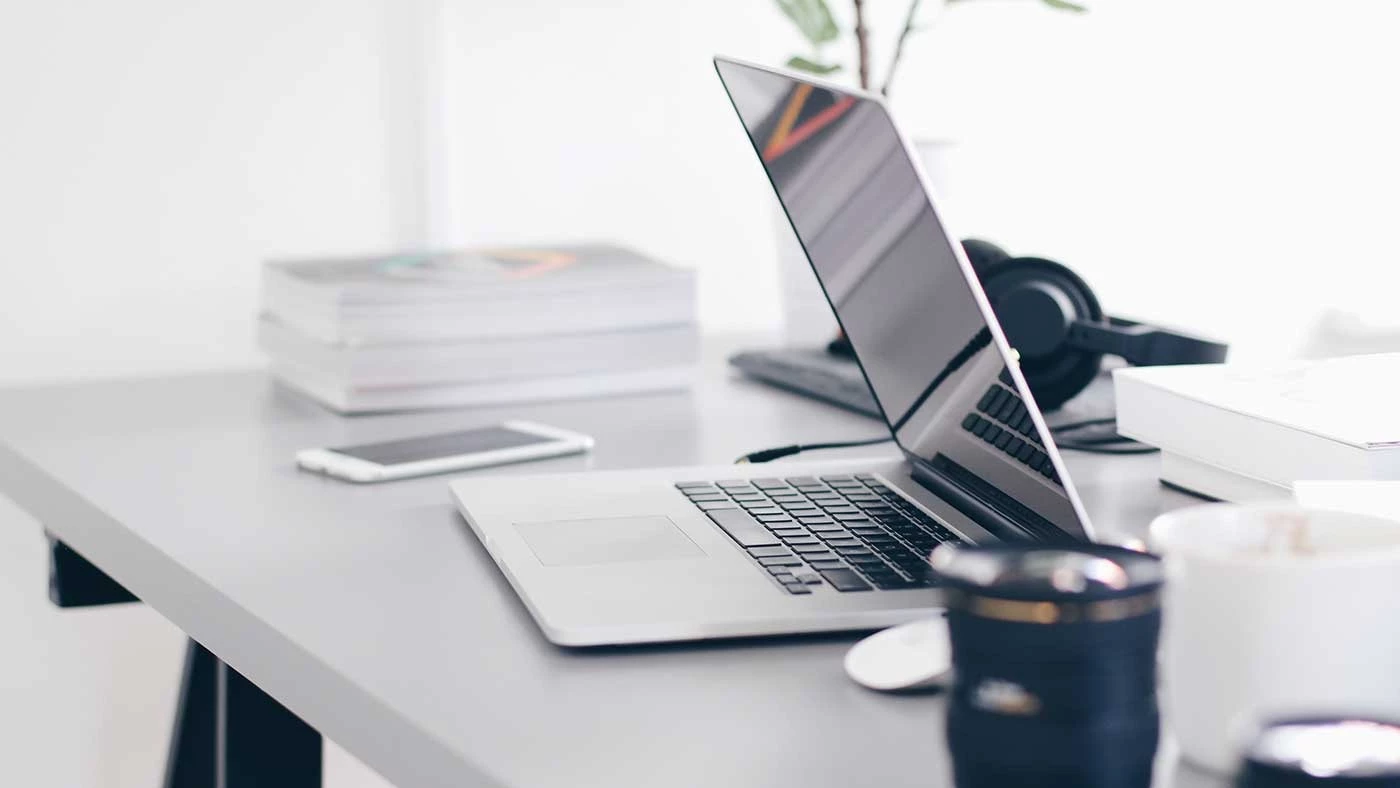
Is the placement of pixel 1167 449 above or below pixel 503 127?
below

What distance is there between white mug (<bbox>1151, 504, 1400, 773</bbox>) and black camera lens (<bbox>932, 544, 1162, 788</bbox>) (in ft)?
0.20

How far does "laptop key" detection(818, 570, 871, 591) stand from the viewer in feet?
2.33

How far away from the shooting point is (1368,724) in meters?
0.35

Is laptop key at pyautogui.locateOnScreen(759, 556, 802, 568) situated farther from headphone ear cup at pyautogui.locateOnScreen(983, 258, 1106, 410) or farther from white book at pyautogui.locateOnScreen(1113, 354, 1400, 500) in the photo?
headphone ear cup at pyautogui.locateOnScreen(983, 258, 1106, 410)

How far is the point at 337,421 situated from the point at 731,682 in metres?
0.69

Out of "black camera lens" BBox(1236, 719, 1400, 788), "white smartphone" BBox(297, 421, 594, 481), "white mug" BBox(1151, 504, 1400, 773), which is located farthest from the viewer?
"white smartphone" BBox(297, 421, 594, 481)

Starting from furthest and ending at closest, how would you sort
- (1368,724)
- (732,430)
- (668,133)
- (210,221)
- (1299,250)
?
(1299,250), (668,133), (210,221), (732,430), (1368,724)

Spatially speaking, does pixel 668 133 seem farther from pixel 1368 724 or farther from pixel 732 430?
pixel 1368 724

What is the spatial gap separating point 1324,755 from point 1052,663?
0.24 ft

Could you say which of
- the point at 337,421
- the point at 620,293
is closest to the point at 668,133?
the point at 620,293

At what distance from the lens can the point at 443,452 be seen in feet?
3.56

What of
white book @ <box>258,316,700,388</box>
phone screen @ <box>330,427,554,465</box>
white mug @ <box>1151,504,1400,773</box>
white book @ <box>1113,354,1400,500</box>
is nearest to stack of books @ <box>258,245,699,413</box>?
white book @ <box>258,316,700,388</box>

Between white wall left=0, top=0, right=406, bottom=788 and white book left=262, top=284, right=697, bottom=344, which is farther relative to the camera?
white wall left=0, top=0, right=406, bottom=788

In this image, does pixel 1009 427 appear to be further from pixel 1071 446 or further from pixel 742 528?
pixel 1071 446
